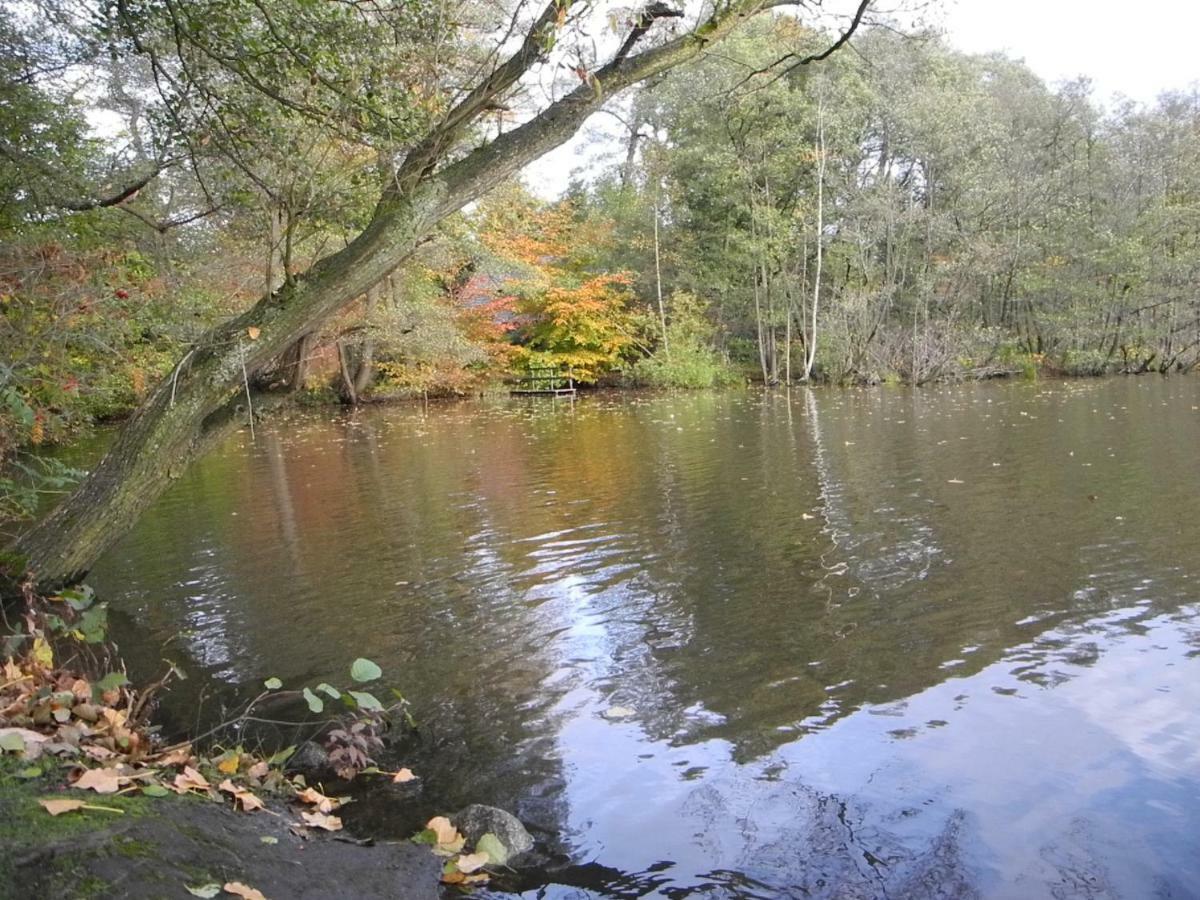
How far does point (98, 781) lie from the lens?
2.92 metres

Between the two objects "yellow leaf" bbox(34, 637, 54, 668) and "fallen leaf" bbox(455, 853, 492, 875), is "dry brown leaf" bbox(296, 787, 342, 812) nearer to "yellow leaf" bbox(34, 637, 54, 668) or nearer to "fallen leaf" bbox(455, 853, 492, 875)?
"fallen leaf" bbox(455, 853, 492, 875)

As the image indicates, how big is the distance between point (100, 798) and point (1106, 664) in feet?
16.1

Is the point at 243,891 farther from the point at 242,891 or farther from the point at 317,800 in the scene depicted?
the point at 317,800

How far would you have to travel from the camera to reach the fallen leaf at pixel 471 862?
3186 mm

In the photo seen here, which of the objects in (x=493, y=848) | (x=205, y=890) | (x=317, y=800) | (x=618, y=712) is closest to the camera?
(x=205, y=890)

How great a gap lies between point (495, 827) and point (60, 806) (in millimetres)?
1503

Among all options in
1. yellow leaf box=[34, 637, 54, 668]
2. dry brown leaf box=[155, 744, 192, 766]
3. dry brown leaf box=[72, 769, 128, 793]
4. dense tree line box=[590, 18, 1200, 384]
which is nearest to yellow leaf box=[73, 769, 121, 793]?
dry brown leaf box=[72, 769, 128, 793]

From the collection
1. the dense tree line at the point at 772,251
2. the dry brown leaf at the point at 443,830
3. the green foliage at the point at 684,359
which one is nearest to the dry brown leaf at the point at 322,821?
the dry brown leaf at the point at 443,830

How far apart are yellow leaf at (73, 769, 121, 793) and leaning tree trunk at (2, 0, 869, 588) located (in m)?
3.31

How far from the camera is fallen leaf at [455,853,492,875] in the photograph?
3.19 metres

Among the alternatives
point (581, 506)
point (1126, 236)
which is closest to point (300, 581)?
point (581, 506)

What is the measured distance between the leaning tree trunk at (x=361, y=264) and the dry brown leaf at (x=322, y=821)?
10.6ft

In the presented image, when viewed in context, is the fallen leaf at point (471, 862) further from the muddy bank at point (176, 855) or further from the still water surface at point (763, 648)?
the still water surface at point (763, 648)

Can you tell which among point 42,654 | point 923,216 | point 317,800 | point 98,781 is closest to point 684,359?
point 923,216
